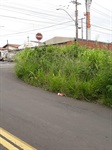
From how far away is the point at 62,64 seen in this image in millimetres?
12602

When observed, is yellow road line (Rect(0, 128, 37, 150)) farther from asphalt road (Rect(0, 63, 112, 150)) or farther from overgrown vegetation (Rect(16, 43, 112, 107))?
overgrown vegetation (Rect(16, 43, 112, 107))

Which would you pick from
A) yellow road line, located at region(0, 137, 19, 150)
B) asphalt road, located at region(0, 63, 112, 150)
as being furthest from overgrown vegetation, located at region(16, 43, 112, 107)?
yellow road line, located at region(0, 137, 19, 150)

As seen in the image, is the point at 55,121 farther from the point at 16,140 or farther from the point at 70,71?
the point at 70,71

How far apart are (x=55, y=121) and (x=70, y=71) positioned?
4858 mm

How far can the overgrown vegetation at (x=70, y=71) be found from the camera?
9719mm

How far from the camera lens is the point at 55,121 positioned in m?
6.91

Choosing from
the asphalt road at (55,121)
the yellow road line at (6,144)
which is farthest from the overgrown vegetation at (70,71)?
the yellow road line at (6,144)

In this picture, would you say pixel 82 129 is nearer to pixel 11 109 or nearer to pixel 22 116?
pixel 22 116

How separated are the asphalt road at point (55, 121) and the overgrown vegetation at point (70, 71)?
61 centimetres

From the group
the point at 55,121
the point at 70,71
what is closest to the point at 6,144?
the point at 55,121

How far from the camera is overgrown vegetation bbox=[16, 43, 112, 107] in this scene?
9.72 m

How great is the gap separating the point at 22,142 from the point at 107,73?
479 centimetres

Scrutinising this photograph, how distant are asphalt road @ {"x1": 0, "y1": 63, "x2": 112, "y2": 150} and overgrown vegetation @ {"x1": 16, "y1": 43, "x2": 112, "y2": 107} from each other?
608 millimetres

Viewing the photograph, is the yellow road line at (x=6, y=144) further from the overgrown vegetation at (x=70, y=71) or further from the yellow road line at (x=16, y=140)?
the overgrown vegetation at (x=70, y=71)
